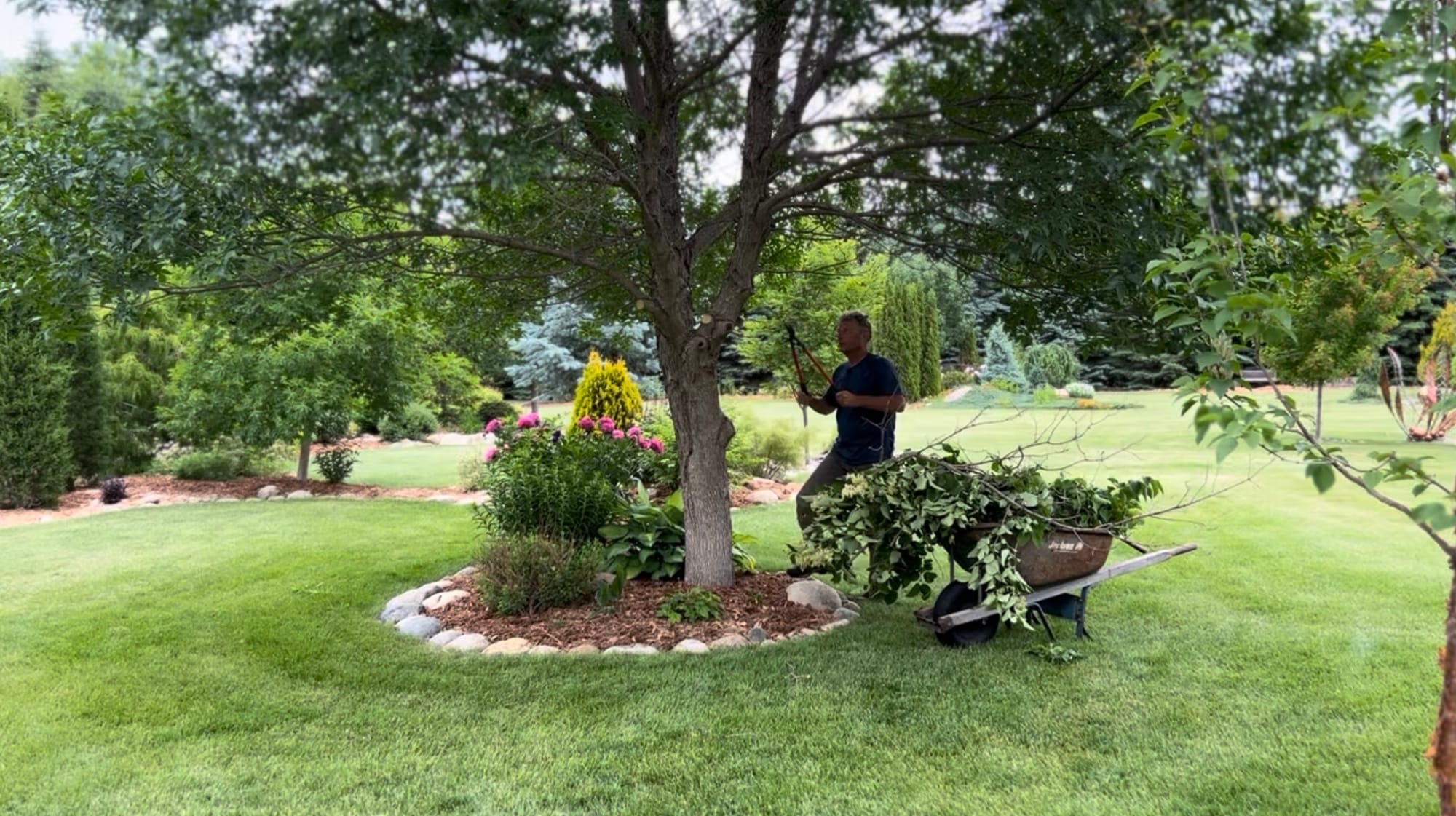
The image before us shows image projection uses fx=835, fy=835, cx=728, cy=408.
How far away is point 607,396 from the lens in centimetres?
980

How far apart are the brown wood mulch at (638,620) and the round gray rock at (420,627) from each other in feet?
0.22

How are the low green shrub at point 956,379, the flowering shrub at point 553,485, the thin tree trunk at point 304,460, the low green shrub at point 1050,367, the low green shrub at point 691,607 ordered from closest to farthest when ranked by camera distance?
the low green shrub at point 691,607
the flowering shrub at point 553,485
the thin tree trunk at point 304,460
the low green shrub at point 1050,367
the low green shrub at point 956,379

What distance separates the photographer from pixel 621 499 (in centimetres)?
569

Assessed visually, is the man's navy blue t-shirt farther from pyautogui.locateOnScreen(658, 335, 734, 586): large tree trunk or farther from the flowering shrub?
the flowering shrub

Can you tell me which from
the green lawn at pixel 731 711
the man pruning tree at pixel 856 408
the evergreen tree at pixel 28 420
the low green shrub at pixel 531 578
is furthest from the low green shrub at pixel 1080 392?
the evergreen tree at pixel 28 420

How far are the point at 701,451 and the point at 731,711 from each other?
5.57 feet

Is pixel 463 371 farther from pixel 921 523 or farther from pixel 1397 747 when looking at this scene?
pixel 1397 747

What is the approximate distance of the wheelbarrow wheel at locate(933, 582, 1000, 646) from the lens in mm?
4082

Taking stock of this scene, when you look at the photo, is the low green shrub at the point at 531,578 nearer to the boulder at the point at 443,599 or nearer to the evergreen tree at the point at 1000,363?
the boulder at the point at 443,599

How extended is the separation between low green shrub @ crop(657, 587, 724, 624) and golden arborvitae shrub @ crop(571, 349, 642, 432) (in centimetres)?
527

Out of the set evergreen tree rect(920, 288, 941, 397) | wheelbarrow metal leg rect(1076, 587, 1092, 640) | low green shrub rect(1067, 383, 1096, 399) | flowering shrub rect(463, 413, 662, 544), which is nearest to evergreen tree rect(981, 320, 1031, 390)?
low green shrub rect(1067, 383, 1096, 399)

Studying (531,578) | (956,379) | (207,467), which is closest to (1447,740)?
(531,578)

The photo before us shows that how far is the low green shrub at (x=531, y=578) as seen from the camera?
4.59 m

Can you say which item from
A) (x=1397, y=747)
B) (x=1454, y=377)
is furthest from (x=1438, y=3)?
(x=1397, y=747)
